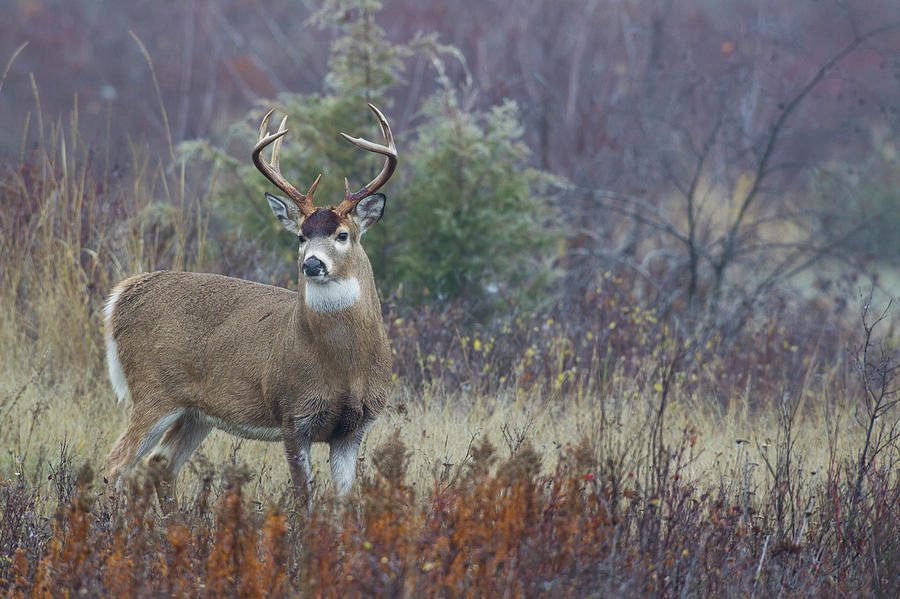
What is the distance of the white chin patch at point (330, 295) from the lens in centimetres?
511

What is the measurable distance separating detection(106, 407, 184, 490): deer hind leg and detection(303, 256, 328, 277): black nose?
4.15ft

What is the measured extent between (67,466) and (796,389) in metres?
4.82

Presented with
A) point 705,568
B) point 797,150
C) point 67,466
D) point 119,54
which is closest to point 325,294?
point 67,466

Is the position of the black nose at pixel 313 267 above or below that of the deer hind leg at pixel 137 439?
above

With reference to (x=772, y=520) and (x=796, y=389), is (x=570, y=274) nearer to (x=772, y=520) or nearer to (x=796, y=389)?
(x=796, y=389)

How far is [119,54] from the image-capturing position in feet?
65.7

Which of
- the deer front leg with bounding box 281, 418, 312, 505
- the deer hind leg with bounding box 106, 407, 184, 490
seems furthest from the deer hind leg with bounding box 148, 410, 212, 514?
the deer front leg with bounding box 281, 418, 312, 505

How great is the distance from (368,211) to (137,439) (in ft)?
5.46

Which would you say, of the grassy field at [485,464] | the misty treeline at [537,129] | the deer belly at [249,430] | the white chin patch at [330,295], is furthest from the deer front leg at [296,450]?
the misty treeline at [537,129]

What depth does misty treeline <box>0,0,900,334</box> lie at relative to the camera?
28.5ft

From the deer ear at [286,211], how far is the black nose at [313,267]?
1.25ft

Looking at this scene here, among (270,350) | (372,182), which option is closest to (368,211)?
(372,182)

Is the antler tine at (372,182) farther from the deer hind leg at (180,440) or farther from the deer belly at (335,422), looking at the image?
the deer hind leg at (180,440)

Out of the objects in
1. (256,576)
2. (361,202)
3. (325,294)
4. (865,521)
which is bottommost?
(256,576)
